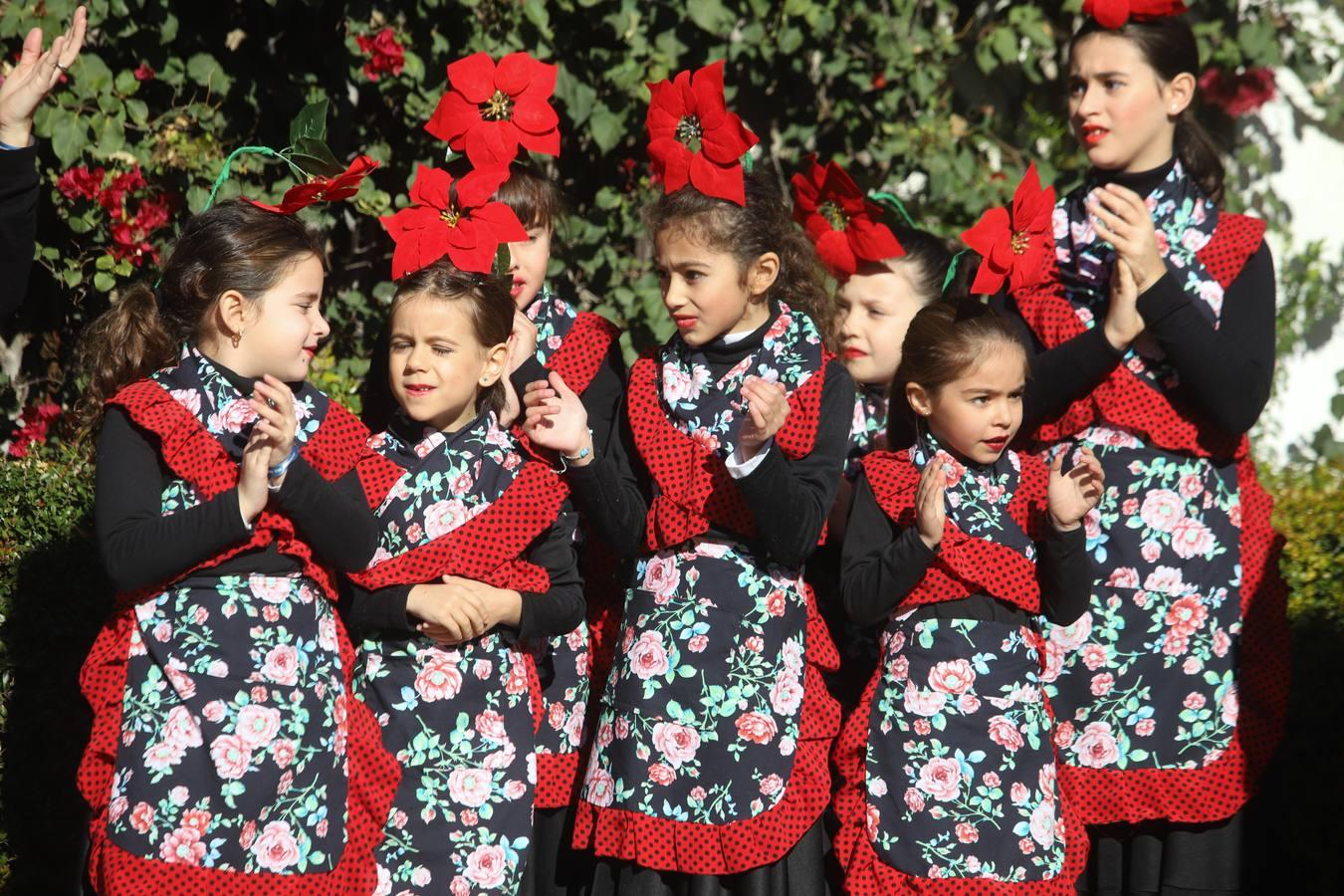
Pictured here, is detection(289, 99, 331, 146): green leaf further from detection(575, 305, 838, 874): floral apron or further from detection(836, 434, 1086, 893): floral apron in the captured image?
detection(836, 434, 1086, 893): floral apron

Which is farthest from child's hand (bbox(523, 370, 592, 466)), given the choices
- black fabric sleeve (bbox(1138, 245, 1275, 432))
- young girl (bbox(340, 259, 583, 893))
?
black fabric sleeve (bbox(1138, 245, 1275, 432))

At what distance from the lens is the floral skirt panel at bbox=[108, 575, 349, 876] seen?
2.53m

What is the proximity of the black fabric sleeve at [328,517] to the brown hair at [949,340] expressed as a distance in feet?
3.77

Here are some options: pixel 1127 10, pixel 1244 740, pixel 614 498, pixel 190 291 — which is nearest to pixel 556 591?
pixel 614 498

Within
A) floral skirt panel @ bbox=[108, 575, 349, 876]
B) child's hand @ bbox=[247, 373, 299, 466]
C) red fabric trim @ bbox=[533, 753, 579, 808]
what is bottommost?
red fabric trim @ bbox=[533, 753, 579, 808]

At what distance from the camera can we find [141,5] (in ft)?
13.1

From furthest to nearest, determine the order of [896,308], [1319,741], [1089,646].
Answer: [1319,741]
[896,308]
[1089,646]

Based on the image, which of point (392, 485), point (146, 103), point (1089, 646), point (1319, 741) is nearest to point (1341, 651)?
point (1319, 741)

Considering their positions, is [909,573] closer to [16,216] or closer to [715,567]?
[715,567]

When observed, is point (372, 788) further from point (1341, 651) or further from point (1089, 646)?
point (1341, 651)

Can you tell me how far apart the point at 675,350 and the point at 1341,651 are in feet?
6.98

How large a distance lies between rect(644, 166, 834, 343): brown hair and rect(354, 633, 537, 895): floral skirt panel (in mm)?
926

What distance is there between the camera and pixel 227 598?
263 centimetres

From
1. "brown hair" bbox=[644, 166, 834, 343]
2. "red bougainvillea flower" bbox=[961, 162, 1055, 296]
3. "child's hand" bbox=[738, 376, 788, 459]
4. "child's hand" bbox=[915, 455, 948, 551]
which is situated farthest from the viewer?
"red bougainvillea flower" bbox=[961, 162, 1055, 296]
